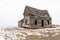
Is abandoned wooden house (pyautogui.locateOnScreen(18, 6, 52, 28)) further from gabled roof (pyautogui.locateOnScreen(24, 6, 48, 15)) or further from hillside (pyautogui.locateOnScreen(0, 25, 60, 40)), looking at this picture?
hillside (pyautogui.locateOnScreen(0, 25, 60, 40))

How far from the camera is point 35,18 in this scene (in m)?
43.7

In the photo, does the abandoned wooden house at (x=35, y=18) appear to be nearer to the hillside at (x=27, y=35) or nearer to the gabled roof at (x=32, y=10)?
the gabled roof at (x=32, y=10)

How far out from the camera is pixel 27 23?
4331 cm

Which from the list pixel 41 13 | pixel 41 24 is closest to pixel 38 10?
pixel 41 13

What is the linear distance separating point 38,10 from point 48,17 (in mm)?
3510

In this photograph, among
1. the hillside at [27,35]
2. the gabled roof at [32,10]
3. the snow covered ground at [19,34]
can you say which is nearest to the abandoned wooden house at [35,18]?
the gabled roof at [32,10]

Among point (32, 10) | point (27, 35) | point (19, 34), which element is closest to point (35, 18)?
point (32, 10)

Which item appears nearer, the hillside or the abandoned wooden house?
the hillside

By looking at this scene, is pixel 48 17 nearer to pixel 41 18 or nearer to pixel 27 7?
Result: pixel 41 18

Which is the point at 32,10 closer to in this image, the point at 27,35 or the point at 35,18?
the point at 35,18

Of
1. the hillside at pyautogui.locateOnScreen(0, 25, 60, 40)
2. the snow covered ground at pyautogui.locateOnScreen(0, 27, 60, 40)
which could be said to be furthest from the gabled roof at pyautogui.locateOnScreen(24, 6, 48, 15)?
the hillside at pyautogui.locateOnScreen(0, 25, 60, 40)

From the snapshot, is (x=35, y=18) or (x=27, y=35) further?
(x=35, y=18)

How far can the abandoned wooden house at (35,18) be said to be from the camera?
142ft

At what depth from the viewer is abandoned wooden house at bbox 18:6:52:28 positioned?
4331 cm
